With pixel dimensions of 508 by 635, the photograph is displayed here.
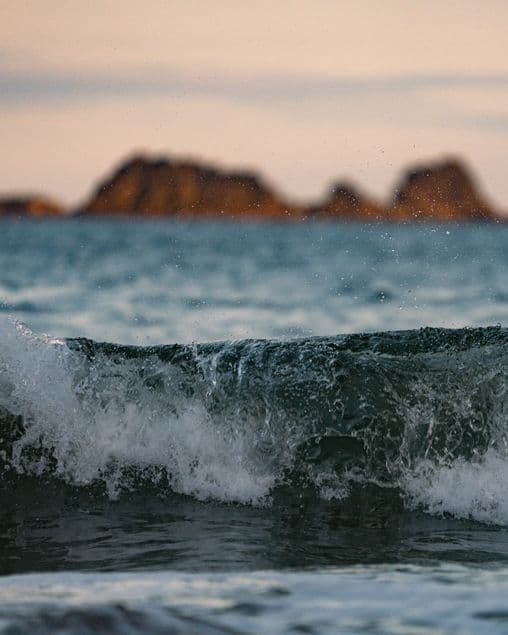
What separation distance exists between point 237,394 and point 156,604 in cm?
363

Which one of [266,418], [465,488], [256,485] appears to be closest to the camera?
[465,488]

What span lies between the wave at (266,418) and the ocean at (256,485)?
1 centimetres

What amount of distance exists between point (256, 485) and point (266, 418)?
67cm

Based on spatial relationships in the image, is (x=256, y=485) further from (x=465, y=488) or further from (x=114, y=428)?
(x=465, y=488)

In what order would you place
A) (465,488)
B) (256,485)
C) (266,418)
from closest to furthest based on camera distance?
(465,488)
(256,485)
(266,418)

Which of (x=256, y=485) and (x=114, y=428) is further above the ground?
(x=114, y=428)

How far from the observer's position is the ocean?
13.5 feet

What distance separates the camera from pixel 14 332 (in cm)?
818

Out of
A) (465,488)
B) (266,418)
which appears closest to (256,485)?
(266,418)

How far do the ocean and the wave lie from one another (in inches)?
0.5

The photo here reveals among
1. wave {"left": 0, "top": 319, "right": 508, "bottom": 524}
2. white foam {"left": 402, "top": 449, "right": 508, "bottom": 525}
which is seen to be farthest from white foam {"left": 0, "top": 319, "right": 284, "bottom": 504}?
white foam {"left": 402, "top": 449, "right": 508, "bottom": 525}

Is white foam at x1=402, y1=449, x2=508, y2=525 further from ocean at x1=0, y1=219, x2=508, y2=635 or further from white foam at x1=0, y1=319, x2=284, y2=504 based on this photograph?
white foam at x1=0, y1=319, x2=284, y2=504

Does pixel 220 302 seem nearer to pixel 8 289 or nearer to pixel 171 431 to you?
pixel 8 289

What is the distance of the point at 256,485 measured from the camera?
6.89m
